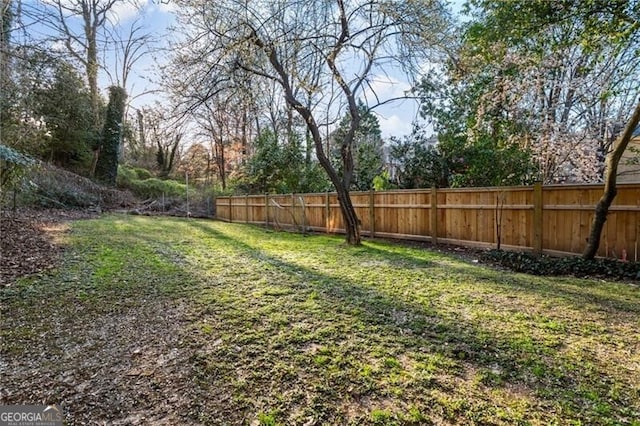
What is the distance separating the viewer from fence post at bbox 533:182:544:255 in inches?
209

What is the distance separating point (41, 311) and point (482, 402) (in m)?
3.33

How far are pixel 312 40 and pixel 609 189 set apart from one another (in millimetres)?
4897

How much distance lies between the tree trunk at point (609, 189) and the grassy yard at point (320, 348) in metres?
0.83

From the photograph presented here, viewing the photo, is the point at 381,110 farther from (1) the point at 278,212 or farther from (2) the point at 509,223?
(1) the point at 278,212

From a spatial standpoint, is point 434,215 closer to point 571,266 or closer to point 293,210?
point 571,266

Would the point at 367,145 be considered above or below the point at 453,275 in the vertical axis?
above

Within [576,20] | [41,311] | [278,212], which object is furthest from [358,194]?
A: [41,311]

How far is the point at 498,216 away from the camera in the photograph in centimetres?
590

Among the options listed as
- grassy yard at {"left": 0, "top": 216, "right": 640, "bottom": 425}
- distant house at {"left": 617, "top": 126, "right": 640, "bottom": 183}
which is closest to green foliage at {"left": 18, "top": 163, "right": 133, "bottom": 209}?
grassy yard at {"left": 0, "top": 216, "right": 640, "bottom": 425}

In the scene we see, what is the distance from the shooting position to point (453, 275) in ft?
14.3

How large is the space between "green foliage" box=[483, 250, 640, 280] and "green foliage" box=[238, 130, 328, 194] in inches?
314

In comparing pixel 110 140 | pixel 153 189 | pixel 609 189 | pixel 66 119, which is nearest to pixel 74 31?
pixel 609 189

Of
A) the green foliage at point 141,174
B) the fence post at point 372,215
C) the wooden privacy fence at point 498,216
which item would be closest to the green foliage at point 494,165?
the wooden privacy fence at point 498,216

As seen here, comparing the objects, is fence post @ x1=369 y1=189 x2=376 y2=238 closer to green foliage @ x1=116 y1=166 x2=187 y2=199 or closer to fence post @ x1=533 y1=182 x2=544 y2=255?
fence post @ x1=533 y1=182 x2=544 y2=255
